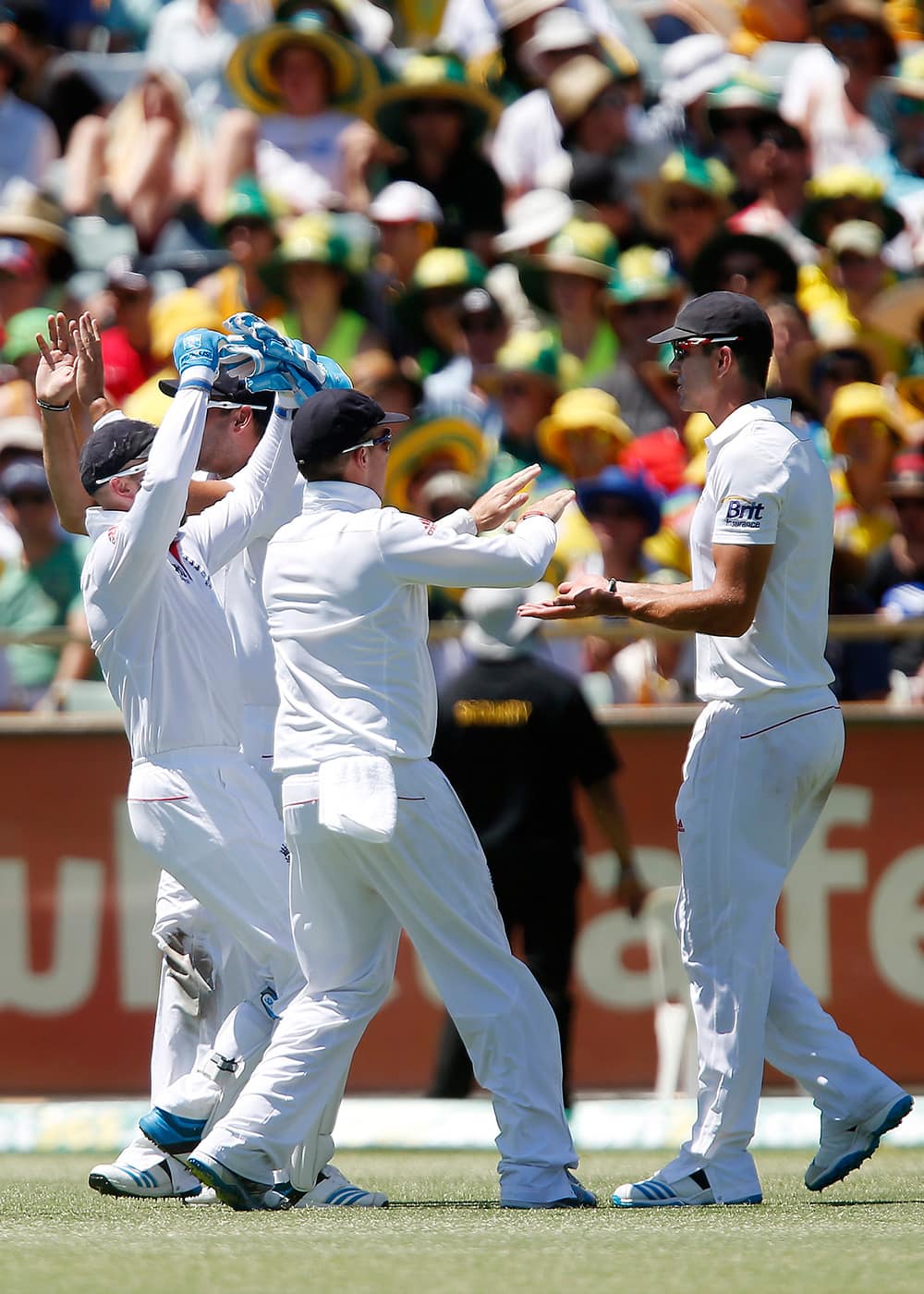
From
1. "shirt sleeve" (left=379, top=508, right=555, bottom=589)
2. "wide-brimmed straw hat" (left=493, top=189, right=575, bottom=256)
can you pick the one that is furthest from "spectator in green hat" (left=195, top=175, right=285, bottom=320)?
"shirt sleeve" (left=379, top=508, right=555, bottom=589)

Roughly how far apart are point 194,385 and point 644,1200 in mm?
2441

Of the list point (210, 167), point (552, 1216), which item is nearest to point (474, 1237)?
point (552, 1216)

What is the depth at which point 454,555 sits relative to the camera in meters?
5.48

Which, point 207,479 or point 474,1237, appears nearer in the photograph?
point 474,1237

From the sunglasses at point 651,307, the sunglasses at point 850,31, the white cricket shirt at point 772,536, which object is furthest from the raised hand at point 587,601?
the sunglasses at point 850,31

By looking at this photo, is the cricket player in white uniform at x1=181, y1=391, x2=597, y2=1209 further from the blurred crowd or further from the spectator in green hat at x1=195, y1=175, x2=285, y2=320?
the spectator in green hat at x1=195, y1=175, x2=285, y2=320

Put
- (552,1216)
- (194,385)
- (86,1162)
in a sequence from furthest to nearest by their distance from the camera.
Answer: (86,1162) → (194,385) → (552,1216)

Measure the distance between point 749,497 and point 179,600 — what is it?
1.62 metres

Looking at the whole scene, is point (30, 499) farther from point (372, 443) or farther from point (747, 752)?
point (747, 752)

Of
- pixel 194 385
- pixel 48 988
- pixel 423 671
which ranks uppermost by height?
pixel 194 385

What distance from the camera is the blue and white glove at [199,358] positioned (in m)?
5.93

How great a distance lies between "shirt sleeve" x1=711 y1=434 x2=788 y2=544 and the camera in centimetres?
555

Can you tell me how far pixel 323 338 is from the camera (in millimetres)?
Result: 11344

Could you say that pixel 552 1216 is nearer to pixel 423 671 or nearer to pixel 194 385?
pixel 423 671
